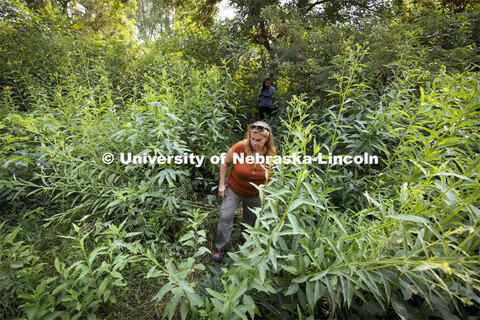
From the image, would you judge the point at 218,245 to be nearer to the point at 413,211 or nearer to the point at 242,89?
the point at 413,211

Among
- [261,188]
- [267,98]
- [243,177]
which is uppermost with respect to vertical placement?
[267,98]

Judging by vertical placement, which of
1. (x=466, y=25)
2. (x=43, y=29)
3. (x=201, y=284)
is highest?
(x=43, y=29)

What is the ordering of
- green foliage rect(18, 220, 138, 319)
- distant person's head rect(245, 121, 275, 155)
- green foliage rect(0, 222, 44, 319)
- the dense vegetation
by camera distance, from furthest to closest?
distant person's head rect(245, 121, 275, 155)
green foliage rect(0, 222, 44, 319)
green foliage rect(18, 220, 138, 319)
the dense vegetation

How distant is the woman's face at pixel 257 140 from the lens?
7.98ft

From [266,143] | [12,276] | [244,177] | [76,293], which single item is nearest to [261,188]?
[244,177]

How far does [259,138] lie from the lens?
2453mm

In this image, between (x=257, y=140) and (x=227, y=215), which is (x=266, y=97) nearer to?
(x=257, y=140)

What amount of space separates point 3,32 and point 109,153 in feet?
16.9

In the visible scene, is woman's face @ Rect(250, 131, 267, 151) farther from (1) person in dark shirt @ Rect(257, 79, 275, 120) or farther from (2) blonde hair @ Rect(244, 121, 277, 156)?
(1) person in dark shirt @ Rect(257, 79, 275, 120)

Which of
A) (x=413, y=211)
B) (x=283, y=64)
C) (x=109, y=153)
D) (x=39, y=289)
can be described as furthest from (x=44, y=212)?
(x=283, y=64)

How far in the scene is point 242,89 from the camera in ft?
17.4

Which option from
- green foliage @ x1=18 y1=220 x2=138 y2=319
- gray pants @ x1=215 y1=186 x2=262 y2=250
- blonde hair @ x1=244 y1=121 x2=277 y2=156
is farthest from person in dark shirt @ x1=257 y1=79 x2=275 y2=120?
green foliage @ x1=18 y1=220 x2=138 y2=319

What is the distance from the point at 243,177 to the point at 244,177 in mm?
15

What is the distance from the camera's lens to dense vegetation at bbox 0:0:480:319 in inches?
49.6
